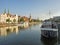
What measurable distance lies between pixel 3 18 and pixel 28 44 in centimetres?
8068

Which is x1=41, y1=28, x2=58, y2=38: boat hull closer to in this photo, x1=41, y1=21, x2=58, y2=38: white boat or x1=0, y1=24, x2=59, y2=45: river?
x1=41, y1=21, x2=58, y2=38: white boat

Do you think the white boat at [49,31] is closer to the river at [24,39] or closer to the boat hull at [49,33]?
the boat hull at [49,33]

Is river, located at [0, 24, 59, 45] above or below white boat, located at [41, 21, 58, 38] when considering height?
below

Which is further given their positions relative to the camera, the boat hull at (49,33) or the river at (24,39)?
the boat hull at (49,33)

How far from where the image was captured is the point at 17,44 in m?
22.8

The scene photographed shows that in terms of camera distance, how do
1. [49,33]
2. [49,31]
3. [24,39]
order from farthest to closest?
1. [24,39]
2. [49,31]
3. [49,33]

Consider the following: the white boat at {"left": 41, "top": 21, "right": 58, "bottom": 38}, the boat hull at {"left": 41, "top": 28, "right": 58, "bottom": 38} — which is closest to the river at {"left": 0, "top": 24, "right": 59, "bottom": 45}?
the boat hull at {"left": 41, "top": 28, "right": 58, "bottom": 38}

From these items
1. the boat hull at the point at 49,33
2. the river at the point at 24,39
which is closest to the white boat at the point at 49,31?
the boat hull at the point at 49,33

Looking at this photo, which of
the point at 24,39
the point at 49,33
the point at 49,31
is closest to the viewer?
the point at 49,33

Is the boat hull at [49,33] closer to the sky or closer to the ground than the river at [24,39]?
closer to the sky

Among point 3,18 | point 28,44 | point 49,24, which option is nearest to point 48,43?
point 28,44

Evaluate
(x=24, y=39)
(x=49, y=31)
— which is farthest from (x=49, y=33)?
(x=24, y=39)

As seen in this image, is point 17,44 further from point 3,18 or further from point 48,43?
point 3,18

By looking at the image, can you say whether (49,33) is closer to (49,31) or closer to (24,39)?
(49,31)
